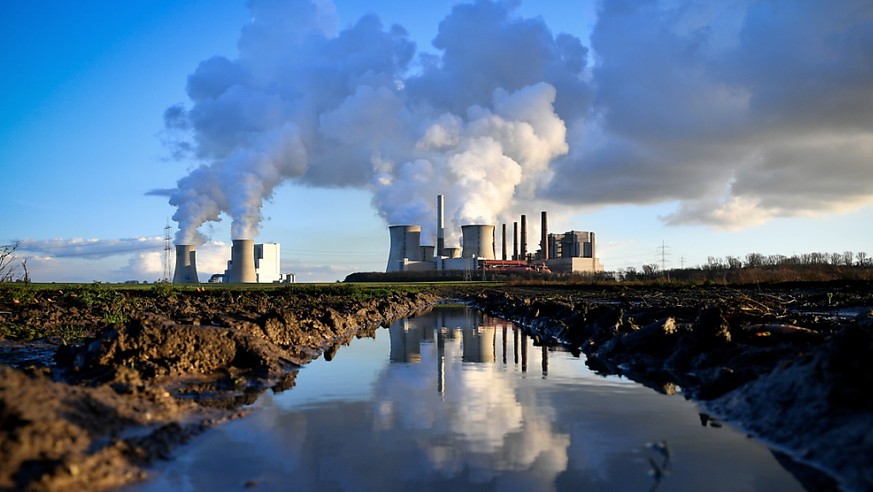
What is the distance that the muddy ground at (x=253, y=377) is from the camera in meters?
4.35

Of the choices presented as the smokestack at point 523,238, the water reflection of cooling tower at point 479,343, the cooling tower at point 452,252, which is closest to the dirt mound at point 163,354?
the water reflection of cooling tower at point 479,343

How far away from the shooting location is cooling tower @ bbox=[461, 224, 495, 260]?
305 feet

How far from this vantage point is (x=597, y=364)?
35.3 ft

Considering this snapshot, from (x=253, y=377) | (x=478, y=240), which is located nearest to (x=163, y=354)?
(x=253, y=377)

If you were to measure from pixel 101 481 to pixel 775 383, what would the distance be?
18.7 ft

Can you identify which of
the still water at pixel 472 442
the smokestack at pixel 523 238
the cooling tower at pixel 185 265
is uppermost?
the smokestack at pixel 523 238

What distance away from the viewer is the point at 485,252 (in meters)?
94.1

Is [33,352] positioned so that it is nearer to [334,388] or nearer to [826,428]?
[334,388]

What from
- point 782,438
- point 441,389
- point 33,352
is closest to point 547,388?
point 441,389

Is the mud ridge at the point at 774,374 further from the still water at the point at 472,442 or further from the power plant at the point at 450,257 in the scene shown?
the power plant at the point at 450,257

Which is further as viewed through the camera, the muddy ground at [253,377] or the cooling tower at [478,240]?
the cooling tower at [478,240]

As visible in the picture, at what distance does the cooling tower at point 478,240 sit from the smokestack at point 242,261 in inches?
1226

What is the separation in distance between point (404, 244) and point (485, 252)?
1205 cm

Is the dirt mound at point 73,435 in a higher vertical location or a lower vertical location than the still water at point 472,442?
higher
